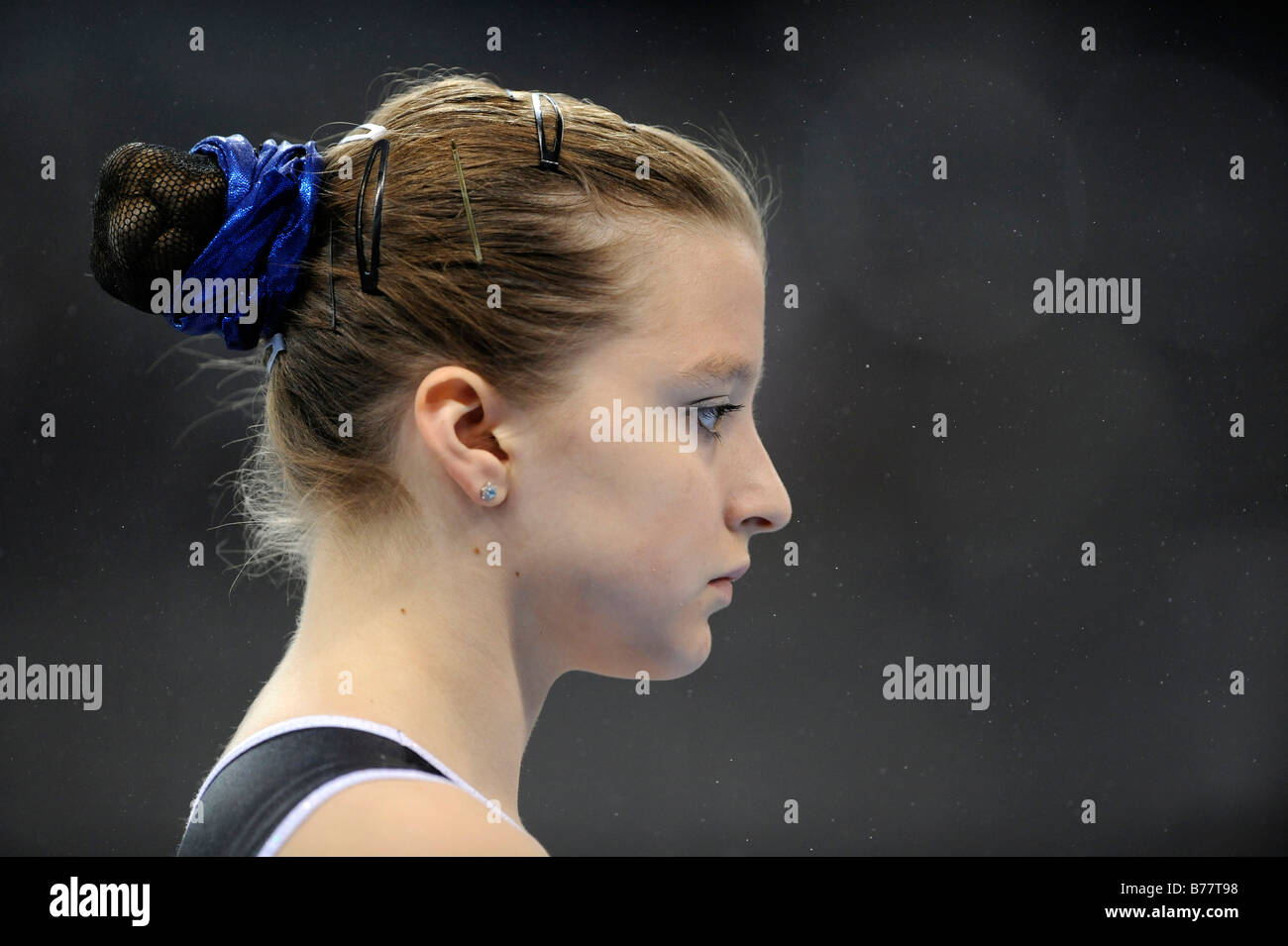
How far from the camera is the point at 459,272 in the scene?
112 cm

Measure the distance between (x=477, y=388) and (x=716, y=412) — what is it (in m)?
0.21

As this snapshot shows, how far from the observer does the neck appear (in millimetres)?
1050

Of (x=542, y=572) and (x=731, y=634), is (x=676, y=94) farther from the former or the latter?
(x=542, y=572)

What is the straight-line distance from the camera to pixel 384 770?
3.17 ft

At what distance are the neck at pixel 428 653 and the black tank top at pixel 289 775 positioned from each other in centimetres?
3

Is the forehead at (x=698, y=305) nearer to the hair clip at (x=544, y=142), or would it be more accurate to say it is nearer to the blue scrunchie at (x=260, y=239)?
the hair clip at (x=544, y=142)

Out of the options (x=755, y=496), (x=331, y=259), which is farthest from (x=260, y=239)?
(x=755, y=496)

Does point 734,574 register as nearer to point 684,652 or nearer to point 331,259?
point 684,652

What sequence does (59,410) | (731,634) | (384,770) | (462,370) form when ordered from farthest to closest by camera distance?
(731,634) → (59,410) → (462,370) → (384,770)

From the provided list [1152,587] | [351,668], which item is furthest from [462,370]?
[1152,587]


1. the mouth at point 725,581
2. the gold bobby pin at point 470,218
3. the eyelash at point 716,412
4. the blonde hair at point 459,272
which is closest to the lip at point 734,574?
the mouth at point 725,581

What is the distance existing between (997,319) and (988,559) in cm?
50

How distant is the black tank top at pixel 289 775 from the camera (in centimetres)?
Result: 95

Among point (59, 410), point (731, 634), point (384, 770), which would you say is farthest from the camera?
point (731, 634)
